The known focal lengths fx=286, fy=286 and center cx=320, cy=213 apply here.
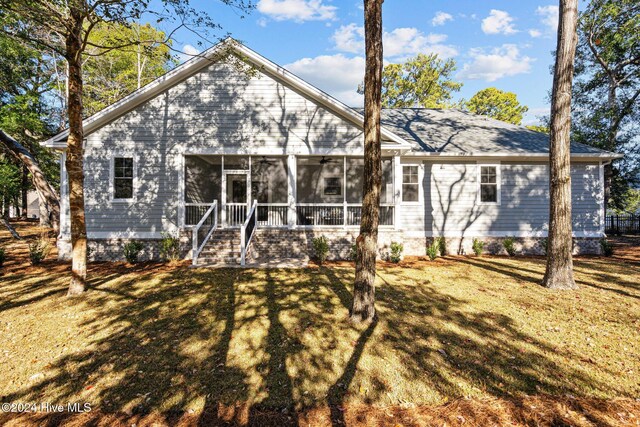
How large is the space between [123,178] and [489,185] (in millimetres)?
14295

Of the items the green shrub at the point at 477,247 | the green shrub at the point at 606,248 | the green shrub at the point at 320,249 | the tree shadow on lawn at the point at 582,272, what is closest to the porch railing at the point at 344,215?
the green shrub at the point at 320,249

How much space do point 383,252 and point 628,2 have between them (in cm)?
2142

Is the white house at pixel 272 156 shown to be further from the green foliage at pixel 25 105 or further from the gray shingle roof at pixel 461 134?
the green foliage at pixel 25 105

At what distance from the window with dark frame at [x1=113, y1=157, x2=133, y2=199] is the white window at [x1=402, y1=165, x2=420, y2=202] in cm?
1053

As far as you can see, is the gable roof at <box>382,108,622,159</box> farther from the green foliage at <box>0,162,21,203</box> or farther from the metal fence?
the green foliage at <box>0,162,21,203</box>

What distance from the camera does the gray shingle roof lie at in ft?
38.0

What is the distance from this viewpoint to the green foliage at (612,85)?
1709 cm

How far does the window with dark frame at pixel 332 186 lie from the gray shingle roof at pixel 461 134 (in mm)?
3466

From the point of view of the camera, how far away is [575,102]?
21.2 m

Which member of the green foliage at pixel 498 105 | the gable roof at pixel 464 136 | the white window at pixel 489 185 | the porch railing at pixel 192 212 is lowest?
the porch railing at pixel 192 212

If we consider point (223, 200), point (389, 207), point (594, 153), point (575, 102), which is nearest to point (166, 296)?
point (223, 200)

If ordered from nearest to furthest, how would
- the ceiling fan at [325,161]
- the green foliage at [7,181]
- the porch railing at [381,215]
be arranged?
the porch railing at [381,215] → the ceiling fan at [325,161] → the green foliage at [7,181]

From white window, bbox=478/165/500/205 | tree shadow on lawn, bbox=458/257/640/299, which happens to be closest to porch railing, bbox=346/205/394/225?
tree shadow on lawn, bbox=458/257/640/299

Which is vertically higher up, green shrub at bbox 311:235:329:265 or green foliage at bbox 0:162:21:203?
green foliage at bbox 0:162:21:203
